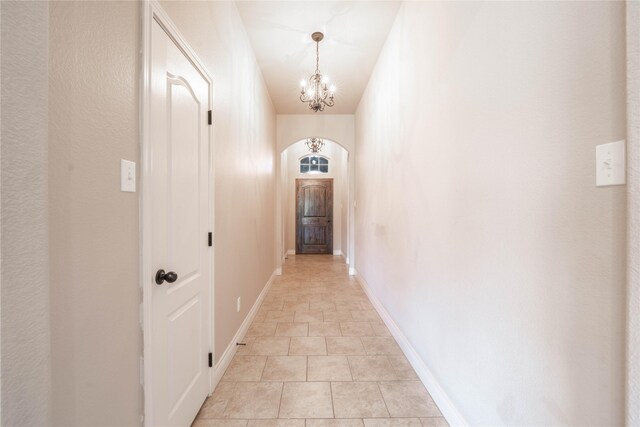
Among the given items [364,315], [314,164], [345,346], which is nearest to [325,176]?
[314,164]

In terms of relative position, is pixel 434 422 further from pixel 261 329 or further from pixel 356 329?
pixel 261 329

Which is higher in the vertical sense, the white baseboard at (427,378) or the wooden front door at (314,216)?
the wooden front door at (314,216)

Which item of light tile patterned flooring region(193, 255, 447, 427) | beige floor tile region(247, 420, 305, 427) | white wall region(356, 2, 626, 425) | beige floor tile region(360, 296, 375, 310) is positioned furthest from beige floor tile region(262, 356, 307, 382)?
beige floor tile region(360, 296, 375, 310)

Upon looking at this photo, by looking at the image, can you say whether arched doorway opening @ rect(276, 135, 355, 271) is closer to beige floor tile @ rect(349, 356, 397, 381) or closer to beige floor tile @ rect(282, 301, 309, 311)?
beige floor tile @ rect(282, 301, 309, 311)

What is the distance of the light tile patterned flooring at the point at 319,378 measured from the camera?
1.63m

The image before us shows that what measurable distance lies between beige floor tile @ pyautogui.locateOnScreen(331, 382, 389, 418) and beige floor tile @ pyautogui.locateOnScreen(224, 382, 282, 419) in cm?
40

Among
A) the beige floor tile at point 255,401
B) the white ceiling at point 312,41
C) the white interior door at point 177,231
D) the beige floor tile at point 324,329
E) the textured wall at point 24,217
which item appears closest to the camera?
the textured wall at point 24,217

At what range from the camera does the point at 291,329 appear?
2.82m

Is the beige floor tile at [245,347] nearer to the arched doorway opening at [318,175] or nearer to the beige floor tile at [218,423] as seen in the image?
the beige floor tile at [218,423]

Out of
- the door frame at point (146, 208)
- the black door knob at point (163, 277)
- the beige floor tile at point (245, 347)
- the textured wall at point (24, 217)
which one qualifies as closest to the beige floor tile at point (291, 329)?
the beige floor tile at point (245, 347)

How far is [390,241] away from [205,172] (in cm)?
194

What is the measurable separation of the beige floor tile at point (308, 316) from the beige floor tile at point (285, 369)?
0.78m

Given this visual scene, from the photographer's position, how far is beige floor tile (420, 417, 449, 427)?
61.9 inches

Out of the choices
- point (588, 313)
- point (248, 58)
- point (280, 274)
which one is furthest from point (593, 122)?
point (280, 274)
